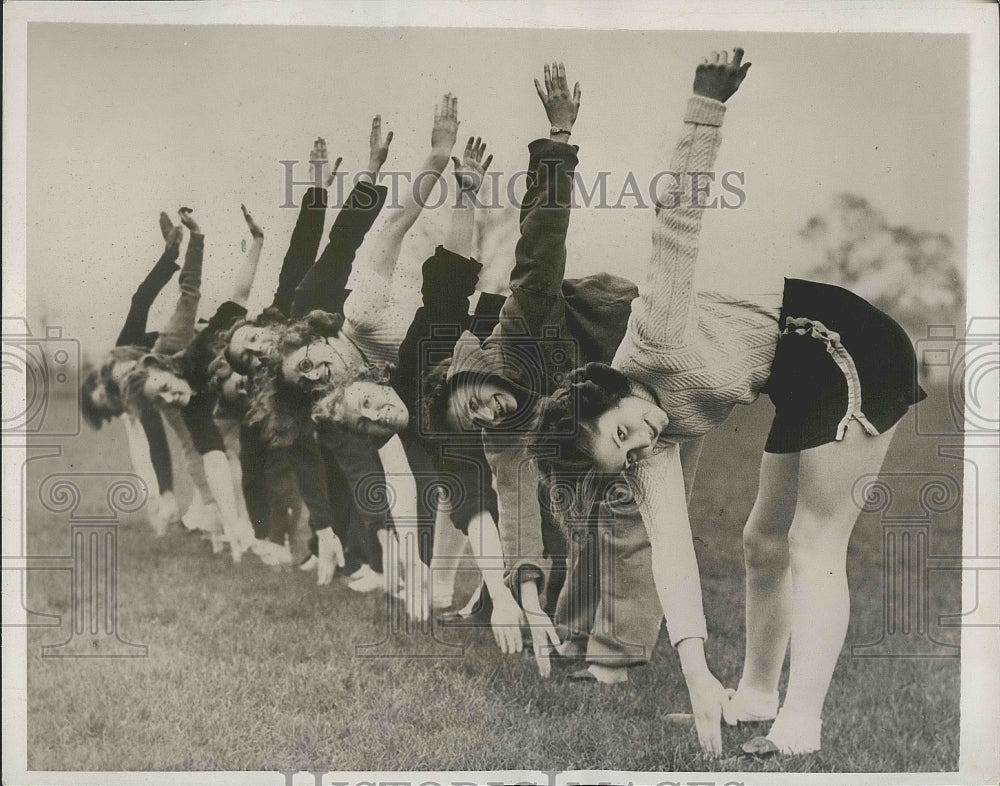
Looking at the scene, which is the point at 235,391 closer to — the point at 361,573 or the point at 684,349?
the point at 361,573

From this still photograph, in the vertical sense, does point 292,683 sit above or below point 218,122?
below

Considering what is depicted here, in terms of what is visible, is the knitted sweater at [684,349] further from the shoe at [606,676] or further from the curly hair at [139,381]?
the curly hair at [139,381]

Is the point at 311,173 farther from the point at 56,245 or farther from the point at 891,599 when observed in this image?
the point at 891,599

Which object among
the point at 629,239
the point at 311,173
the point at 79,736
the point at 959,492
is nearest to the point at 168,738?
the point at 79,736

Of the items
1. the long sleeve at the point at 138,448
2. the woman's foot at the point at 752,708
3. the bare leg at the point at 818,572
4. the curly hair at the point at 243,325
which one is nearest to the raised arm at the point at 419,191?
the curly hair at the point at 243,325

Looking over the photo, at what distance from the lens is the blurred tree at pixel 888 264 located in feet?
10.4

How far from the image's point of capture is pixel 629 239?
10.5ft

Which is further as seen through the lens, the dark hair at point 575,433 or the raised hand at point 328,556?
the raised hand at point 328,556

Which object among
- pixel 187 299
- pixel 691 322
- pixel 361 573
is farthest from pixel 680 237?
pixel 187 299

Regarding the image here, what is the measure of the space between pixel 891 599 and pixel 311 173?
2.78m

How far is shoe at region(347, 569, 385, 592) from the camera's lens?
3.29 metres

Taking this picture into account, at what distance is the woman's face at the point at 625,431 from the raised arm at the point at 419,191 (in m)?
1.00

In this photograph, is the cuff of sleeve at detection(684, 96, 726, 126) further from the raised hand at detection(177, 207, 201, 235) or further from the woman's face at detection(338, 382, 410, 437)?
Answer: the raised hand at detection(177, 207, 201, 235)

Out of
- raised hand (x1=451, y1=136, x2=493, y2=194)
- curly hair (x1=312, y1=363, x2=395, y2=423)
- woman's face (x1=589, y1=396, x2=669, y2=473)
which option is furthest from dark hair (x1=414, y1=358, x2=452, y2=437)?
raised hand (x1=451, y1=136, x2=493, y2=194)
